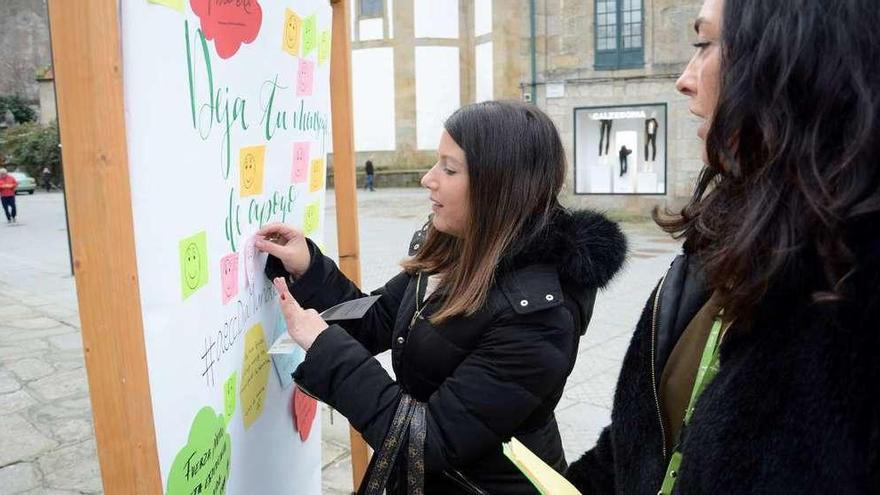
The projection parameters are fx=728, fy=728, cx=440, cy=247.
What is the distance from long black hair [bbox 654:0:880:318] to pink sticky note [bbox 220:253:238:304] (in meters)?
0.86

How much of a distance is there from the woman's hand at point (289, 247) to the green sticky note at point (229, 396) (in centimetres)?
33

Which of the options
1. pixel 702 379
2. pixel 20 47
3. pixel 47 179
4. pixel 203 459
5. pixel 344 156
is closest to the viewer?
pixel 702 379

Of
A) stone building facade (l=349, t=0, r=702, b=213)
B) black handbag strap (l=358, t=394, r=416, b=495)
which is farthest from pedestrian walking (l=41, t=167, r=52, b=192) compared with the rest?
black handbag strap (l=358, t=394, r=416, b=495)

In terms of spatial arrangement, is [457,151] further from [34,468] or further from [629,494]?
[34,468]

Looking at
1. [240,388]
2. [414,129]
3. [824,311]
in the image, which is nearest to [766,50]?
[824,311]

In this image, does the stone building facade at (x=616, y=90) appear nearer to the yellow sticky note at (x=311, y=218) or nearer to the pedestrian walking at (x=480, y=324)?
the yellow sticky note at (x=311, y=218)

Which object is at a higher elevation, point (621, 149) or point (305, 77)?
point (305, 77)

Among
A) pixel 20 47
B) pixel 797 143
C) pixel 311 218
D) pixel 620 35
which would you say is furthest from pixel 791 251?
pixel 20 47

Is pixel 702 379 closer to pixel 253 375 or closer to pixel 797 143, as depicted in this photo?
pixel 797 143

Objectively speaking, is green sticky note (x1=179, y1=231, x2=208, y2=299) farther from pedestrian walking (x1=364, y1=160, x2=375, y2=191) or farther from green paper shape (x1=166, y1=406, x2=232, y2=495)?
pedestrian walking (x1=364, y1=160, x2=375, y2=191)

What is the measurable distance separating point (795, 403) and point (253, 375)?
44.5 inches

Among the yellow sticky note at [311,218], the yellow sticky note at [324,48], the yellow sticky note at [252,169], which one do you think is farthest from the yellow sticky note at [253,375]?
the yellow sticky note at [324,48]

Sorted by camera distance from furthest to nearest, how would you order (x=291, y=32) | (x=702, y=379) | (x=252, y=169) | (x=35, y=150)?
1. (x=35, y=150)
2. (x=291, y=32)
3. (x=252, y=169)
4. (x=702, y=379)

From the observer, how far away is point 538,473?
1.16 m
